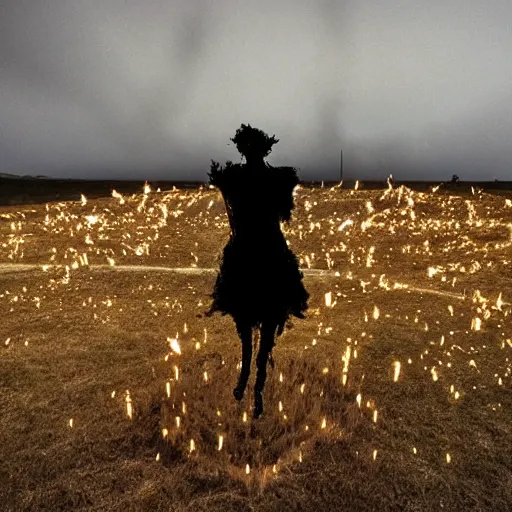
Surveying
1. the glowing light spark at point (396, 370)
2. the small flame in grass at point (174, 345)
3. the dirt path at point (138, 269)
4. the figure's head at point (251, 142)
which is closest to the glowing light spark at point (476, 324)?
the glowing light spark at point (396, 370)

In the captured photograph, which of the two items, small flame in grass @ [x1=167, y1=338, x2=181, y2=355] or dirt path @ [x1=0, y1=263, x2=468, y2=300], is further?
dirt path @ [x1=0, y1=263, x2=468, y2=300]

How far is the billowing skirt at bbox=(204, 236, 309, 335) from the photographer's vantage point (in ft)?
14.9

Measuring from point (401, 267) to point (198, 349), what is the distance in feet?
22.1

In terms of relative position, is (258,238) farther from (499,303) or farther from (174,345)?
(499,303)

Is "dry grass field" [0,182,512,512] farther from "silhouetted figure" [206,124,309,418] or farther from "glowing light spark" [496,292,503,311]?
"silhouetted figure" [206,124,309,418]

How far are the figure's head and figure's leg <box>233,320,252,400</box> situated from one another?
1682mm

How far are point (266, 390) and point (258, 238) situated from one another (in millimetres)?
1946

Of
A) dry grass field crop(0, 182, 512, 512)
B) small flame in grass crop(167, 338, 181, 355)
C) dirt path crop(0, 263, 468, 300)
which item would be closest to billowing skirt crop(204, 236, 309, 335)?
dry grass field crop(0, 182, 512, 512)

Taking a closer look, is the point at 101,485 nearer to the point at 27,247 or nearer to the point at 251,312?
the point at 251,312

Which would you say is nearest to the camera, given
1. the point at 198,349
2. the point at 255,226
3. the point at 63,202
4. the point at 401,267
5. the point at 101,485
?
the point at 101,485

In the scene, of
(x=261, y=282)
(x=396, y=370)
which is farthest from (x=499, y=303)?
(x=261, y=282)

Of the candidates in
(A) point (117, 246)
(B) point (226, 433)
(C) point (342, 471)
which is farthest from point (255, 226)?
(A) point (117, 246)

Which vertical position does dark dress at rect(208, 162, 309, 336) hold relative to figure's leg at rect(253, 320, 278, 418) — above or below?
above

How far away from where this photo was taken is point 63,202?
19.3m
